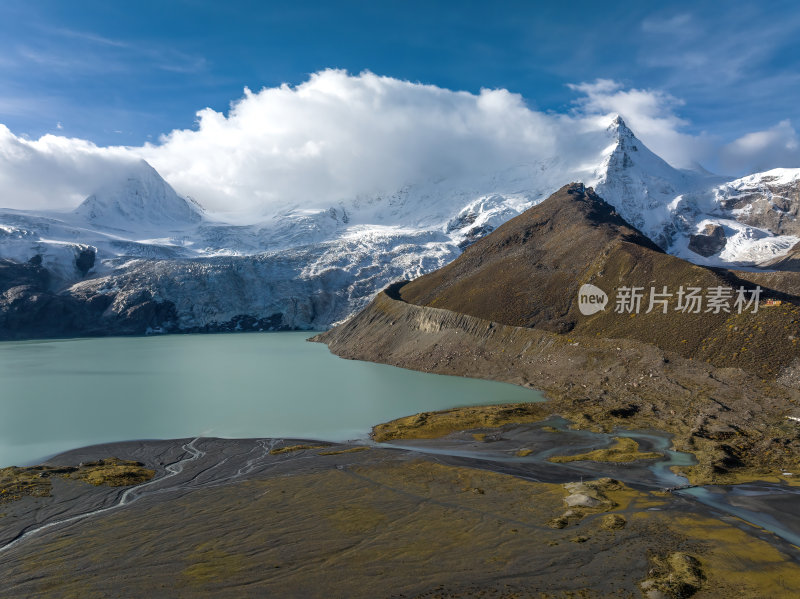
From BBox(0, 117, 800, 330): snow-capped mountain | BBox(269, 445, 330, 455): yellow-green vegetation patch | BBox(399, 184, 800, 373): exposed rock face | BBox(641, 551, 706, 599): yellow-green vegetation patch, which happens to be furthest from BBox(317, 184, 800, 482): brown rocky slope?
BBox(0, 117, 800, 330): snow-capped mountain

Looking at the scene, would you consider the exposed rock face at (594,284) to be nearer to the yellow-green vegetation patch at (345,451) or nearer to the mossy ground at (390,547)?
the mossy ground at (390,547)

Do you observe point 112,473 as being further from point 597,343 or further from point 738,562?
point 597,343

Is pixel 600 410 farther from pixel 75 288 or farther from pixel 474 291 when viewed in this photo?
pixel 75 288

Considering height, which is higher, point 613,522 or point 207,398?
point 613,522

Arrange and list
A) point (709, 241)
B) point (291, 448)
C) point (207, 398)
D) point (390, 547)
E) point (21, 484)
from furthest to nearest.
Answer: point (709, 241)
point (207, 398)
point (291, 448)
point (21, 484)
point (390, 547)

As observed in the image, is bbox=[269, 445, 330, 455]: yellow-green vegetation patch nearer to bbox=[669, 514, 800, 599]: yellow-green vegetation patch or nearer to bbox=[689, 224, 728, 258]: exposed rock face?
bbox=[669, 514, 800, 599]: yellow-green vegetation patch

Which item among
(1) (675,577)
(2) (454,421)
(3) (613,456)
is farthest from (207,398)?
(1) (675,577)

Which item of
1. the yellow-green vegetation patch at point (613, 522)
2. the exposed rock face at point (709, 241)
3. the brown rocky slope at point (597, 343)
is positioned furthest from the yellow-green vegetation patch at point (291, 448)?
the exposed rock face at point (709, 241)
